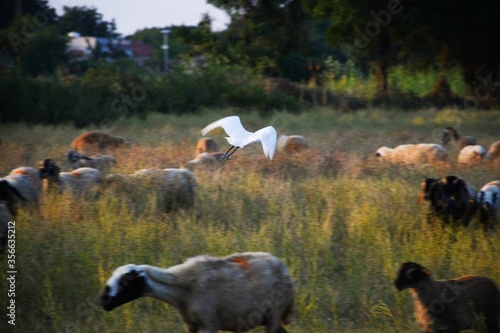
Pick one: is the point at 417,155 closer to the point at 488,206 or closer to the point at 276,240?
the point at 488,206

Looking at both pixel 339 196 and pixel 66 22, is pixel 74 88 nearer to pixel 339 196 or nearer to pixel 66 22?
pixel 339 196

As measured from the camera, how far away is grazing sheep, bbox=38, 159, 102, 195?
8398mm

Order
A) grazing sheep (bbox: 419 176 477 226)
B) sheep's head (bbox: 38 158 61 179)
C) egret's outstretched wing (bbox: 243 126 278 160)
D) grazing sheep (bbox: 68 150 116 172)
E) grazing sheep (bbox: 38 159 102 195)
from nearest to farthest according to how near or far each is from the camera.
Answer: egret's outstretched wing (bbox: 243 126 278 160) < grazing sheep (bbox: 419 176 477 226) < grazing sheep (bbox: 38 159 102 195) < sheep's head (bbox: 38 158 61 179) < grazing sheep (bbox: 68 150 116 172)

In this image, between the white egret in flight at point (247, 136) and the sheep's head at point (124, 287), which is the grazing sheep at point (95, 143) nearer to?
the white egret in flight at point (247, 136)

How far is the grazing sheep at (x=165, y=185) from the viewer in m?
8.41

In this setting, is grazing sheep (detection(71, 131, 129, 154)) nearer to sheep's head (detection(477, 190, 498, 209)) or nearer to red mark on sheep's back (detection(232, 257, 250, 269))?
sheep's head (detection(477, 190, 498, 209))

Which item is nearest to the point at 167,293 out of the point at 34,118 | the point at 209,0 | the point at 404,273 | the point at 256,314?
the point at 256,314

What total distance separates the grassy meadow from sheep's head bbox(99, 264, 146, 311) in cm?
89

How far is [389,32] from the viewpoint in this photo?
75.6 feet

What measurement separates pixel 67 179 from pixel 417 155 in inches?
250

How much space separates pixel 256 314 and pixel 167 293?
70 cm

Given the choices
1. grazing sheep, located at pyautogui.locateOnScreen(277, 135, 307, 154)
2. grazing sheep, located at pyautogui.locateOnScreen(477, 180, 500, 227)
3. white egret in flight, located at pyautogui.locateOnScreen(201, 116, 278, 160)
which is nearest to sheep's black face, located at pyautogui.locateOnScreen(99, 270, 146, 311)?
white egret in flight, located at pyautogui.locateOnScreen(201, 116, 278, 160)

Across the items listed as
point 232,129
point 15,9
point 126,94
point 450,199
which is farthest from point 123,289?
point 15,9

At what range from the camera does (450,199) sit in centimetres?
759
